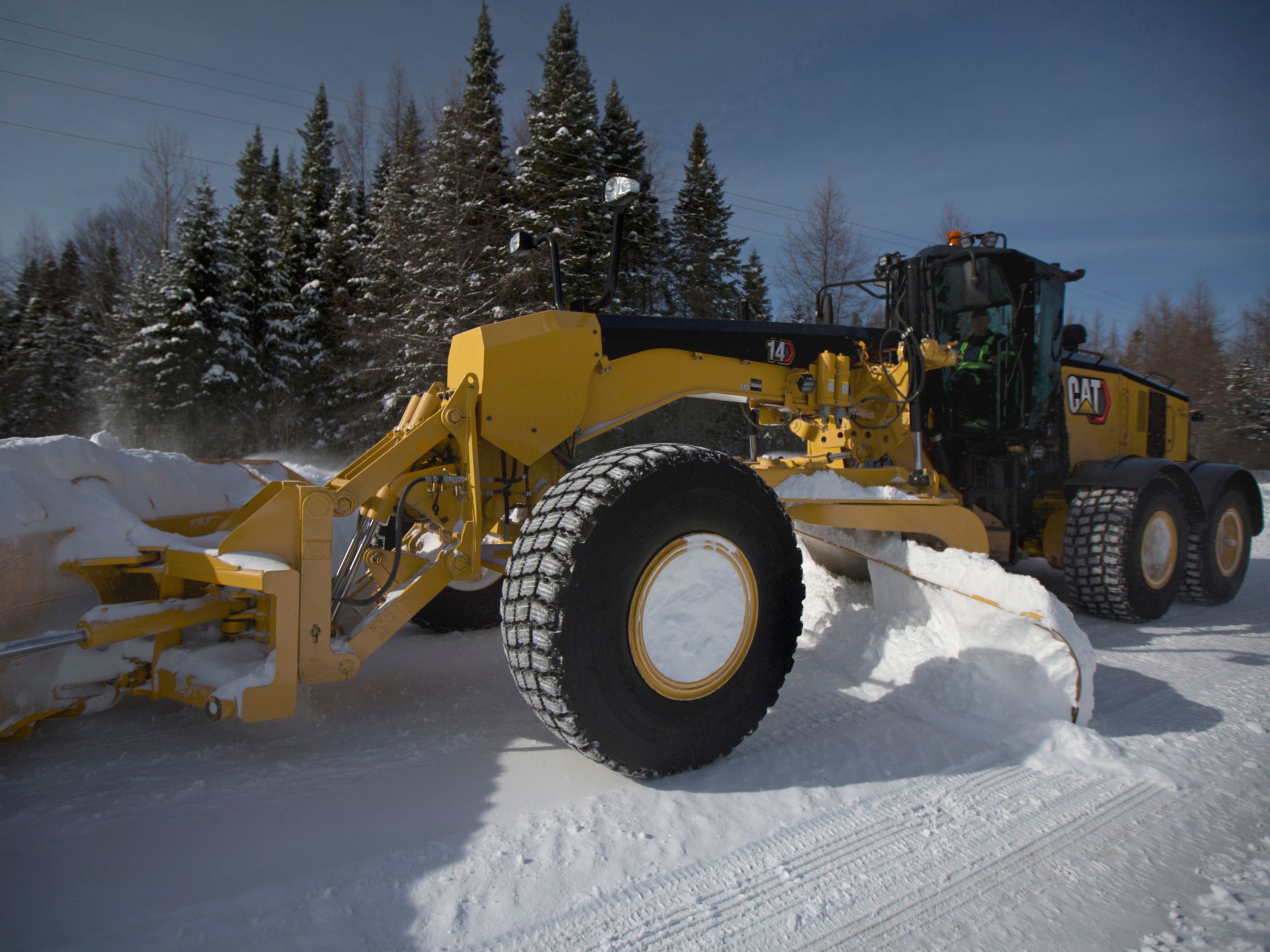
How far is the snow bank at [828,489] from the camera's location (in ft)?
13.2

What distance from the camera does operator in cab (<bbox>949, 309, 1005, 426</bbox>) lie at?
5.58 metres

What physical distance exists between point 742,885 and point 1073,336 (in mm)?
5321

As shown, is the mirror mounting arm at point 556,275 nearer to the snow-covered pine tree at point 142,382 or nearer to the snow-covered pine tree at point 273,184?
the snow-covered pine tree at point 142,382

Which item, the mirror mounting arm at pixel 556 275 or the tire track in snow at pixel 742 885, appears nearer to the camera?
the tire track in snow at pixel 742 885

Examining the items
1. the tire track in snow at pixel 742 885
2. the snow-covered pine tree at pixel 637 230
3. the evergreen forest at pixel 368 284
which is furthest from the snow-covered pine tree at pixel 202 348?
the tire track in snow at pixel 742 885

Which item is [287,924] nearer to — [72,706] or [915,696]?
[72,706]

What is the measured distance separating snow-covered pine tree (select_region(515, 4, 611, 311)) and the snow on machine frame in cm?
1610

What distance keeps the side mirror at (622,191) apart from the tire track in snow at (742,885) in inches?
92.2

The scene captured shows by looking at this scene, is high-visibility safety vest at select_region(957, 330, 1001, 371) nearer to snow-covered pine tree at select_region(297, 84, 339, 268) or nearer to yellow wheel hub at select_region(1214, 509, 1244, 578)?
yellow wheel hub at select_region(1214, 509, 1244, 578)

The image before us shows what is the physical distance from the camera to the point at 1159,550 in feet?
17.8

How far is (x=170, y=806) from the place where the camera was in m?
2.29

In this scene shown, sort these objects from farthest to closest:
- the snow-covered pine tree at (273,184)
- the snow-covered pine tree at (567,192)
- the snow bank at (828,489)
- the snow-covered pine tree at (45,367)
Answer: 1. the snow-covered pine tree at (273,184)
2. the snow-covered pine tree at (45,367)
3. the snow-covered pine tree at (567,192)
4. the snow bank at (828,489)

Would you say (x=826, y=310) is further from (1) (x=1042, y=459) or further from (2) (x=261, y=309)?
(2) (x=261, y=309)

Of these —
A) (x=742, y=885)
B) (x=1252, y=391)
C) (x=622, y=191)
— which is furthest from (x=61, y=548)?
(x=1252, y=391)
